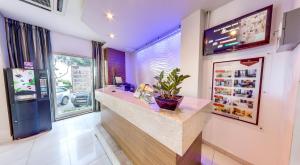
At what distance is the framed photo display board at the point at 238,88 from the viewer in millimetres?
1476

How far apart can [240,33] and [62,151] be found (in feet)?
11.5

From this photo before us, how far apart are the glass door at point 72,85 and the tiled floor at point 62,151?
→ 3.76 ft

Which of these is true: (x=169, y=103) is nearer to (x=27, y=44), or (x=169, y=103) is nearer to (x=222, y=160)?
(x=222, y=160)

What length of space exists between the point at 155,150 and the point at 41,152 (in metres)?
2.21

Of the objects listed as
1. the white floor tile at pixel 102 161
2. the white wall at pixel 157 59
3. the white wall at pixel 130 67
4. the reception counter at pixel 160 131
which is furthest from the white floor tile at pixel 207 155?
the white wall at pixel 130 67

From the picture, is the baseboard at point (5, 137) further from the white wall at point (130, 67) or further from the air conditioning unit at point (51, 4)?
the white wall at point (130, 67)

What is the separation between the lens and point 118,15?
6.79 feet

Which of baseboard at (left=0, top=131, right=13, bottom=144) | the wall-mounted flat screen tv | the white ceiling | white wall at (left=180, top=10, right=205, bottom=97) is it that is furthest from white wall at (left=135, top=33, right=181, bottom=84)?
baseboard at (left=0, top=131, right=13, bottom=144)

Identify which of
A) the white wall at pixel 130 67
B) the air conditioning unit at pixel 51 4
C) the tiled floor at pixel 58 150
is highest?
the air conditioning unit at pixel 51 4

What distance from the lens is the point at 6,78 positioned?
86.7 inches

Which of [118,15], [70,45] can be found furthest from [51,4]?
[70,45]

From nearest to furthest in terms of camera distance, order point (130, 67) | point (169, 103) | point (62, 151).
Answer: point (169, 103)
point (62, 151)
point (130, 67)

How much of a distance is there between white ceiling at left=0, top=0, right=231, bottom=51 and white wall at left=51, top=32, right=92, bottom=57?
286 mm

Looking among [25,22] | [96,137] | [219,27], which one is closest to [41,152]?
[96,137]
